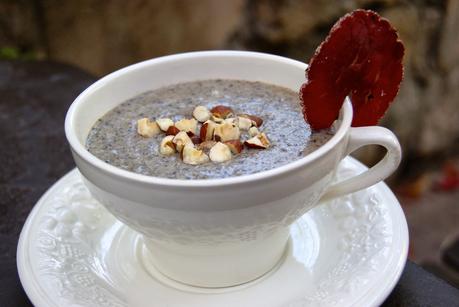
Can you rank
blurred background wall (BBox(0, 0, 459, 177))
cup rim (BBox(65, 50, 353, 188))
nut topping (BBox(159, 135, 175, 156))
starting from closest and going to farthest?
cup rim (BBox(65, 50, 353, 188)) < nut topping (BBox(159, 135, 175, 156)) < blurred background wall (BBox(0, 0, 459, 177))

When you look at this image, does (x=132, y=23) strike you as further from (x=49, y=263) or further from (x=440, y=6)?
(x=49, y=263)

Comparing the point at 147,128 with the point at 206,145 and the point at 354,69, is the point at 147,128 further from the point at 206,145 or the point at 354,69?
the point at 354,69

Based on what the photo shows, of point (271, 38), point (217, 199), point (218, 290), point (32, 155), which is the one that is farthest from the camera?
point (271, 38)

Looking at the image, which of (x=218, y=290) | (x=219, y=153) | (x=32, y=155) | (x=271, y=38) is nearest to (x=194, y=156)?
(x=219, y=153)

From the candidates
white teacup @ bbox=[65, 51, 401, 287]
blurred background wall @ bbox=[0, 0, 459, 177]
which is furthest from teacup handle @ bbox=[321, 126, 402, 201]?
blurred background wall @ bbox=[0, 0, 459, 177]

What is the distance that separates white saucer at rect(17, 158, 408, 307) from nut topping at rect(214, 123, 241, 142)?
157mm

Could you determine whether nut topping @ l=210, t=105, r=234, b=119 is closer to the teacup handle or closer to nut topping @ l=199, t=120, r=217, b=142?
nut topping @ l=199, t=120, r=217, b=142

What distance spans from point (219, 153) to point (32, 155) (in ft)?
1.46

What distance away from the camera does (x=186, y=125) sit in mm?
737

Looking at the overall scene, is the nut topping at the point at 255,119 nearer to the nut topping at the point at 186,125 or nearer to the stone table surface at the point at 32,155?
the nut topping at the point at 186,125

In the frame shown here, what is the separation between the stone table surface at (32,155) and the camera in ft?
2.35

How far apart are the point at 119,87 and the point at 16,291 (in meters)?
0.27

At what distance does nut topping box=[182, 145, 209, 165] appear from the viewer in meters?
0.67

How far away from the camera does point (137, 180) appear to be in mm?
602
